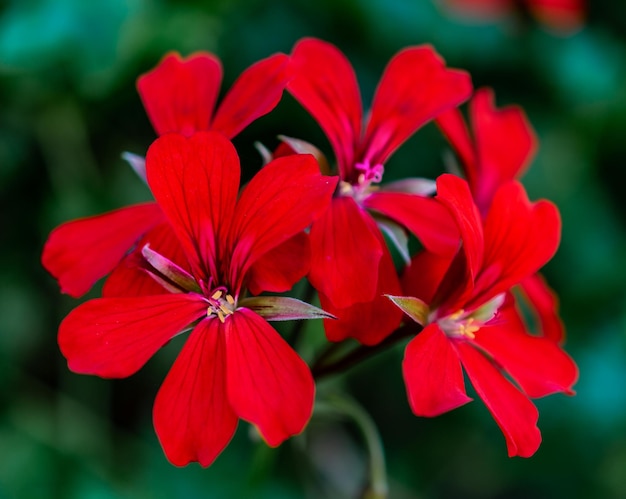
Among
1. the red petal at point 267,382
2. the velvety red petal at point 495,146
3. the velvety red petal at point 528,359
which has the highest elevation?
the velvety red petal at point 495,146

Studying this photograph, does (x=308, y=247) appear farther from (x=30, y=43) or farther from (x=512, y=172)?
(x=30, y=43)

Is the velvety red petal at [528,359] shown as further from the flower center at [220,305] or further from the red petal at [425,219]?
the flower center at [220,305]

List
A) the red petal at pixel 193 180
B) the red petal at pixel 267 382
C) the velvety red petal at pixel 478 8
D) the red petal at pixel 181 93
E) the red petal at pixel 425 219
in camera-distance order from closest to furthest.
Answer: the red petal at pixel 267 382, the red petal at pixel 193 180, the red petal at pixel 425 219, the red petal at pixel 181 93, the velvety red petal at pixel 478 8

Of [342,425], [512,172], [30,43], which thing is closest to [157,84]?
[512,172]

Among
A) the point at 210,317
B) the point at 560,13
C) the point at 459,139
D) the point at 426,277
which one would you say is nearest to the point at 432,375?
the point at 426,277

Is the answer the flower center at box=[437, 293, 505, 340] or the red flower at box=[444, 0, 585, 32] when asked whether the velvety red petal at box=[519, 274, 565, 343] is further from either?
the red flower at box=[444, 0, 585, 32]

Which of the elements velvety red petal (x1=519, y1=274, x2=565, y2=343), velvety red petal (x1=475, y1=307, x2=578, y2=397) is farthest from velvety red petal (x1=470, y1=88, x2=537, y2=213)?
velvety red petal (x1=475, y1=307, x2=578, y2=397)

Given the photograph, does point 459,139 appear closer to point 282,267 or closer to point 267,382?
point 282,267

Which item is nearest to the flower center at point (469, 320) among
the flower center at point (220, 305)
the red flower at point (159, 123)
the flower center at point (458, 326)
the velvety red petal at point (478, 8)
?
the flower center at point (458, 326)
